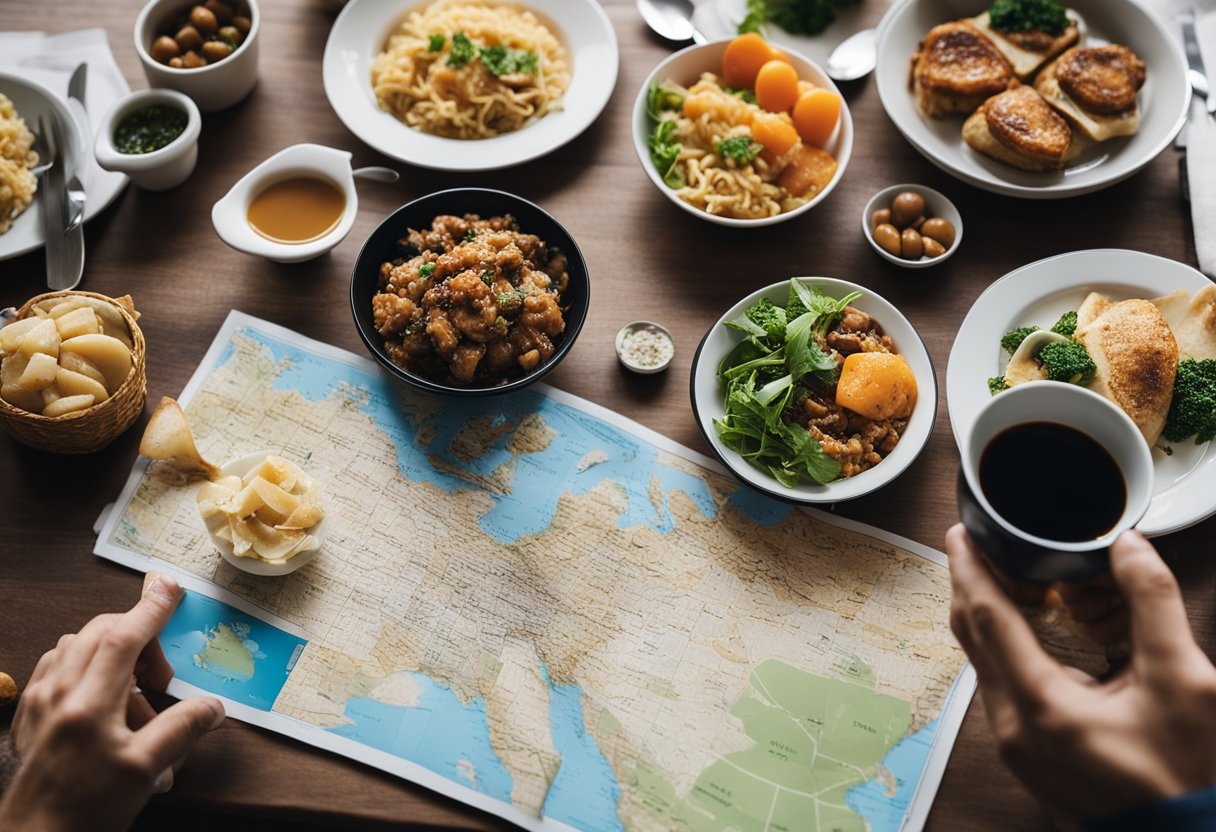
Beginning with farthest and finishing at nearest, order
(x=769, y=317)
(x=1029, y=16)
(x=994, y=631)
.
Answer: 1. (x=1029, y=16)
2. (x=769, y=317)
3. (x=994, y=631)

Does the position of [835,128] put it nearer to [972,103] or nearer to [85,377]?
[972,103]

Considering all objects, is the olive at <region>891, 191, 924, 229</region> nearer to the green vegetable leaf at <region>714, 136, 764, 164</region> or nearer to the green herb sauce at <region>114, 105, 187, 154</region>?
the green vegetable leaf at <region>714, 136, 764, 164</region>

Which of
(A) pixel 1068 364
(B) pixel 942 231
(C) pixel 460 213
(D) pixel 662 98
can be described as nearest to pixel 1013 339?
(A) pixel 1068 364

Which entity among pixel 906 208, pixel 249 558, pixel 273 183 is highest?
pixel 906 208

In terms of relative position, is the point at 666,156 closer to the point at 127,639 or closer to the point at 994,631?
the point at 994,631

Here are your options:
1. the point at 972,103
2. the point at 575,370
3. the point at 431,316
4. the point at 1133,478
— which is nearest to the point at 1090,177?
the point at 972,103
